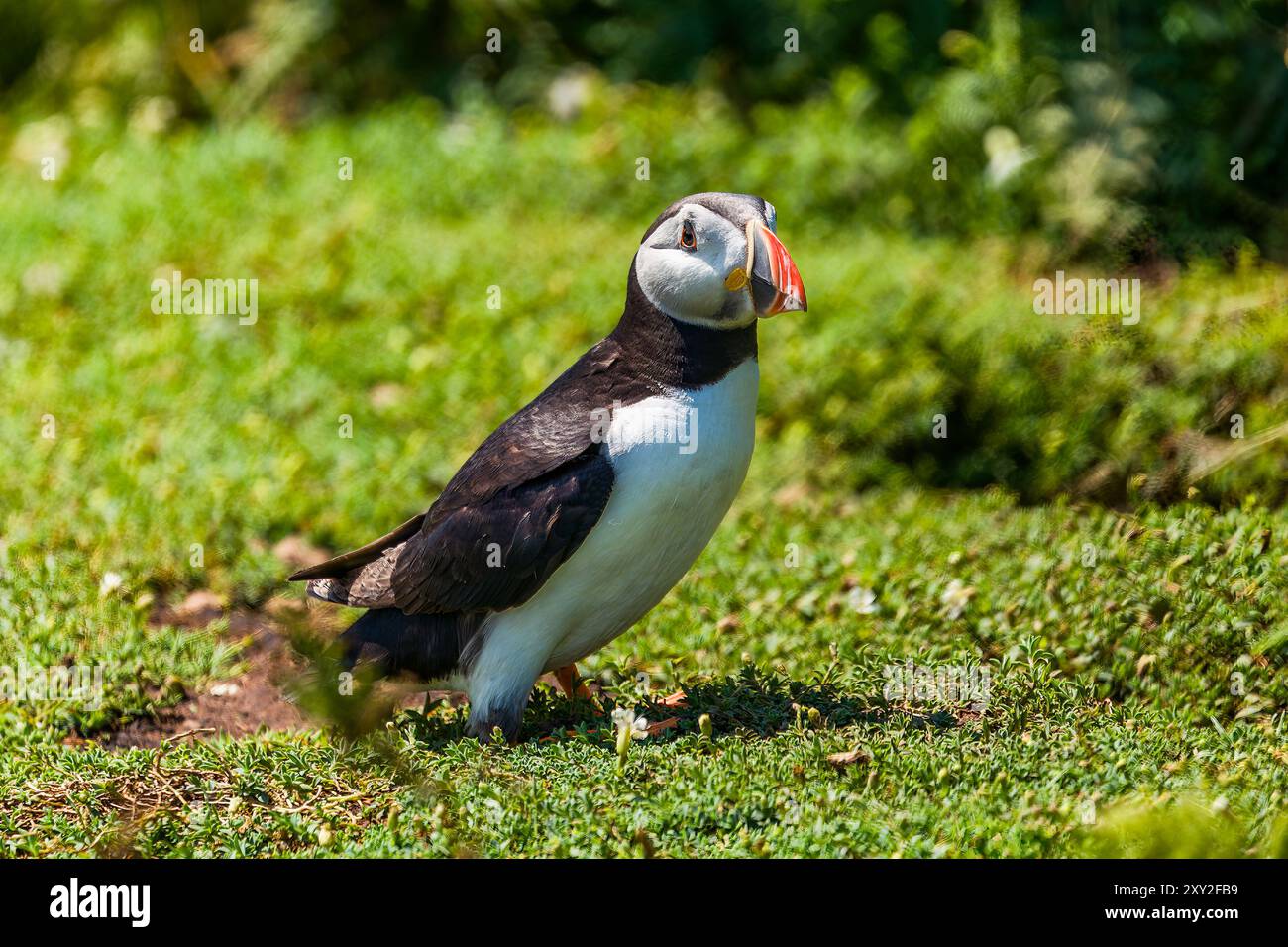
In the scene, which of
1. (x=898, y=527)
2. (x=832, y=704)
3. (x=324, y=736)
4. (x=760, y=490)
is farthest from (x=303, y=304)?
(x=832, y=704)

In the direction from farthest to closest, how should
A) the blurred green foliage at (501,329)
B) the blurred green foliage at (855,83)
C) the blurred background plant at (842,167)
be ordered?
the blurred green foliage at (855,83) < the blurred background plant at (842,167) < the blurred green foliage at (501,329)

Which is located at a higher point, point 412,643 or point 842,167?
point 842,167

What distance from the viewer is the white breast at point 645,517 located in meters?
4.50

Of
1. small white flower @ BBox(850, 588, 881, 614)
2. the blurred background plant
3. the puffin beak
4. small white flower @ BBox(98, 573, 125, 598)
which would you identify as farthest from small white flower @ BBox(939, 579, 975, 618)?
small white flower @ BBox(98, 573, 125, 598)

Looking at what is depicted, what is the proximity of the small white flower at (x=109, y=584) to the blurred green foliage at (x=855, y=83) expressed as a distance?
550 centimetres

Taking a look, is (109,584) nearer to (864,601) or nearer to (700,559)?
(700,559)

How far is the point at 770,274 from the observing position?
429 cm

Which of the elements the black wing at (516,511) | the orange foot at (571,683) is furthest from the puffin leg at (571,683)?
the black wing at (516,511)

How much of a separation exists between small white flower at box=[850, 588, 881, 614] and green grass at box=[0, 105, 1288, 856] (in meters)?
0.03

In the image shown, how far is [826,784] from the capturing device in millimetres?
4328

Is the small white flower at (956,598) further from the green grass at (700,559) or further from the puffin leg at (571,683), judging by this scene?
the puffin leg at (571,683)

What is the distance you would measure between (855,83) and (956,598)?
6.30 m

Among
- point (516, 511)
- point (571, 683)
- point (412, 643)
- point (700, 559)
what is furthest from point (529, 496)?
point (700, 559)

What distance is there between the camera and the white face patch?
440cm
